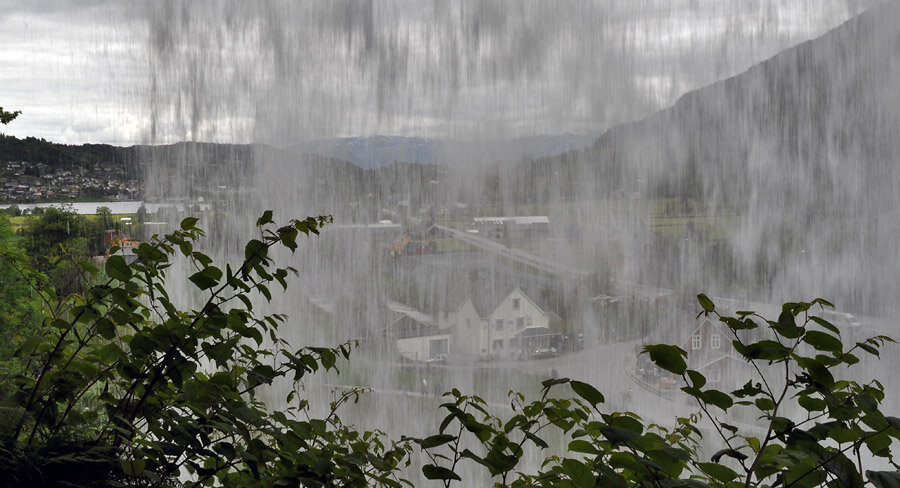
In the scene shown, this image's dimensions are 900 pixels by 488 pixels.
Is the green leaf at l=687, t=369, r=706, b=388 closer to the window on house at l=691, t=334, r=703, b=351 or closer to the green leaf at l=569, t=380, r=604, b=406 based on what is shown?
the green leaf at l=569, t=380, r=604, b=406

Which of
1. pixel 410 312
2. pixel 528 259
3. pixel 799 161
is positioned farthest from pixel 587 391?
pixel 799 161

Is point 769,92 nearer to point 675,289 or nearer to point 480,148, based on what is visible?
point 675,289

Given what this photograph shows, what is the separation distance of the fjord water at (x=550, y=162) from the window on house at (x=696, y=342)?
0.06m

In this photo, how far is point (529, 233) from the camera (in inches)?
149

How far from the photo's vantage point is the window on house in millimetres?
3557

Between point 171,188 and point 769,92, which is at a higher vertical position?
point 769,92

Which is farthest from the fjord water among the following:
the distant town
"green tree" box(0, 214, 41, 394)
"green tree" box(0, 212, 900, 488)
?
"green tree" box(0, 212, 900, 488)

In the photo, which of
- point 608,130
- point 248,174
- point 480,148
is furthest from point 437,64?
point 248,174

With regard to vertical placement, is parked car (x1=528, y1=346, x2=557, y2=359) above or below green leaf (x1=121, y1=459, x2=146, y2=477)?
below

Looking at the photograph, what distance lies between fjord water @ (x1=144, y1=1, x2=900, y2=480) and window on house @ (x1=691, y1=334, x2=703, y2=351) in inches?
2.2

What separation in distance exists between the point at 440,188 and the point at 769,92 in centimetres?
191

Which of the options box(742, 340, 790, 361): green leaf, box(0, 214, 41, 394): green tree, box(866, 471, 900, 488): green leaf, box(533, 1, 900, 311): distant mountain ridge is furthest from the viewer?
box(533, 1, 900, 311): distant mountain ridge

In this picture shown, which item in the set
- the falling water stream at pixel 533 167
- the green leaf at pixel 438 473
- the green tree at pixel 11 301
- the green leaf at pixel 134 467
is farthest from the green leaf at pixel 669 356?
the falling water stream at pixel 533 167

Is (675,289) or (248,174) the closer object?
(675,289)
